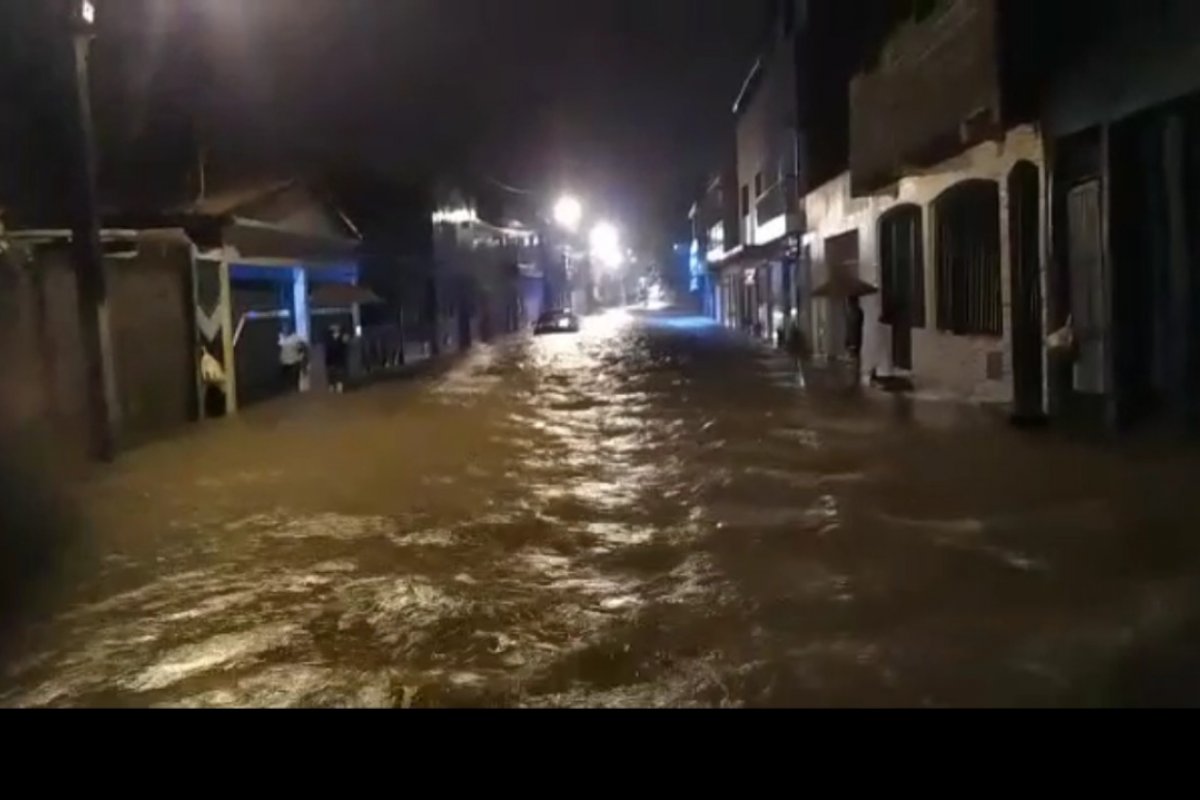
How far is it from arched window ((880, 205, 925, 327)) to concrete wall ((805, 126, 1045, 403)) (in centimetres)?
21

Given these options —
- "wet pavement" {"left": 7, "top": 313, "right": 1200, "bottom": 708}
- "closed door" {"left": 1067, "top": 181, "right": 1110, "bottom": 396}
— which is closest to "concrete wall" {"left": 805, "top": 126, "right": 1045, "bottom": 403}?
"closed door" {"left": 1067, "top": 181, "right": 1110, "bottom": 396}

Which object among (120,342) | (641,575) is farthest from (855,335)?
(641,575)

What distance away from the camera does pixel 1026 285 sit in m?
16.8

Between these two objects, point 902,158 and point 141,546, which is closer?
point 141,546

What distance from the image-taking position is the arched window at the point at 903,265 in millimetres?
23047

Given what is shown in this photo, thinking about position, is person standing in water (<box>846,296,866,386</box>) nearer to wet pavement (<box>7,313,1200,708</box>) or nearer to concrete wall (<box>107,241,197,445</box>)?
wet pavement (<box>7,313,1200,708</box>)

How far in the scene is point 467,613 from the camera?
8242mm

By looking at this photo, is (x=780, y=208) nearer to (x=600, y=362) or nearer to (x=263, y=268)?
(x=600, y=362)

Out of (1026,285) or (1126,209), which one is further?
(1026,285)

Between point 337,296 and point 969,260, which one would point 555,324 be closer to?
point 337,296

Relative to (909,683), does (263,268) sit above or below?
above

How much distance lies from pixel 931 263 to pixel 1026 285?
4.96 metres

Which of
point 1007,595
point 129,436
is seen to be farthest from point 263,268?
point 1007,595
